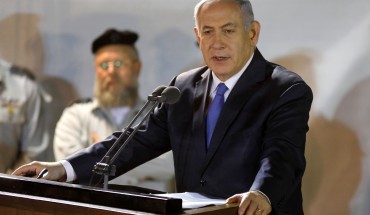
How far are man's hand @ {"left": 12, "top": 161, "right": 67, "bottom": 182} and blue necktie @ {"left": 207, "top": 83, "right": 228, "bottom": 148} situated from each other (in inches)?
23.9

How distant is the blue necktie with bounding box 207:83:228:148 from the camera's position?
3367mm

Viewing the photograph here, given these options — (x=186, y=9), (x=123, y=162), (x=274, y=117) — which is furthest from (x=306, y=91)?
(x=186, y=9)

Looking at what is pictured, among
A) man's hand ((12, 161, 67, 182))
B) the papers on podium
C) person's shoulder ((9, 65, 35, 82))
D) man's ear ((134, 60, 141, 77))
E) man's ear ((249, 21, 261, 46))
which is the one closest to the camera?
the papers on podium

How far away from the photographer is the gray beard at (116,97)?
6.84m

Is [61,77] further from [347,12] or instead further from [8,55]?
[347,12]

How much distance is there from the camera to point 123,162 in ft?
11.4

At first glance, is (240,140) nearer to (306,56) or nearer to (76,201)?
(76,201)

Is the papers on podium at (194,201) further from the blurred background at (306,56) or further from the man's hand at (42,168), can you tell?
the blurred background at (306,56)

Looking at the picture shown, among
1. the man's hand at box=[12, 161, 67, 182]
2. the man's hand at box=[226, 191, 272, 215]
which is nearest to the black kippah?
the man's hand at box=[12, 161, 67, 182]

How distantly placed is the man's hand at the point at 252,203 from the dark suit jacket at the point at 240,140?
10 centimetres

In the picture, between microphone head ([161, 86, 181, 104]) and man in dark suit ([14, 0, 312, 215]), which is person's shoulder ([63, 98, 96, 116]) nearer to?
man in dark suit ([14, 0, 312, 215])

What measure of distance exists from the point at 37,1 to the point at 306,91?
4355mm

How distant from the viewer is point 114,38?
22.7 feet

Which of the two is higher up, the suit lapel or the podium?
the suit lapel
